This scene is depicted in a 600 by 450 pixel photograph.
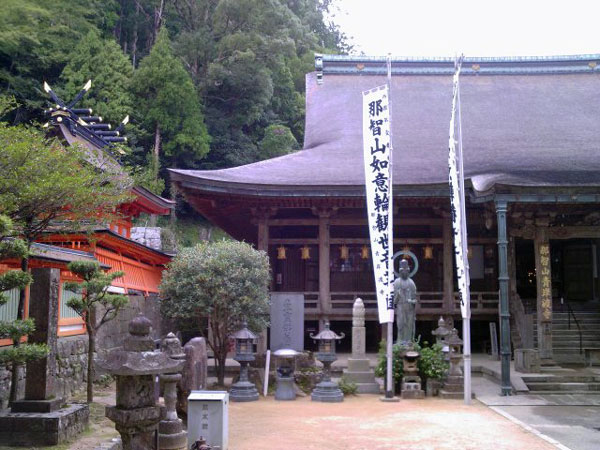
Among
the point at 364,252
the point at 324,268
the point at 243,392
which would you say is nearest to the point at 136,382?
the point at 243,392

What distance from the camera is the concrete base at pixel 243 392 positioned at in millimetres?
10691

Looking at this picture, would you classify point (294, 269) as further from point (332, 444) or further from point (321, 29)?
point (321, 29)

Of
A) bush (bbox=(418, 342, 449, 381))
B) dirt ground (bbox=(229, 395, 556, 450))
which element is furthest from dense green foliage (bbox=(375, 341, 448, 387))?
dirt ground (bbox=(229, 395, 556, 450))

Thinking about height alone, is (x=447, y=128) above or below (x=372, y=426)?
above

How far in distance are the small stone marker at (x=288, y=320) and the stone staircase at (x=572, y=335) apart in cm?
631

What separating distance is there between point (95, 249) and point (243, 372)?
3677mm

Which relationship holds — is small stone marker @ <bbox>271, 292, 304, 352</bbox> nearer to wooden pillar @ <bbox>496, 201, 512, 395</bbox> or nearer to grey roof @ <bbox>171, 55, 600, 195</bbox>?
grey roof @ <bbox>171, 55, 600, 195</bbox>

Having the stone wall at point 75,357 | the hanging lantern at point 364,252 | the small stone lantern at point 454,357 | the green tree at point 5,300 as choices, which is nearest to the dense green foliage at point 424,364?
the small stone lantern at point 454,357

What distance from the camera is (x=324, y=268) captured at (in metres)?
15.7

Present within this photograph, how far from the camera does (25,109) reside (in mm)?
28297

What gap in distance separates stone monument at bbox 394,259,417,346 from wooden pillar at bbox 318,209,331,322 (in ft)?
12.5

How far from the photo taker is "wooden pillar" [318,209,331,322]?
1553 cm

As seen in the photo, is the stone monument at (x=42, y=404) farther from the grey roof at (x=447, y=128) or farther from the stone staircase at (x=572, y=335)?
the stone staircase at (x=572, y=335)

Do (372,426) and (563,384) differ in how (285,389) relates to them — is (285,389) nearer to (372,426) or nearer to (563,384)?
(372,426)
